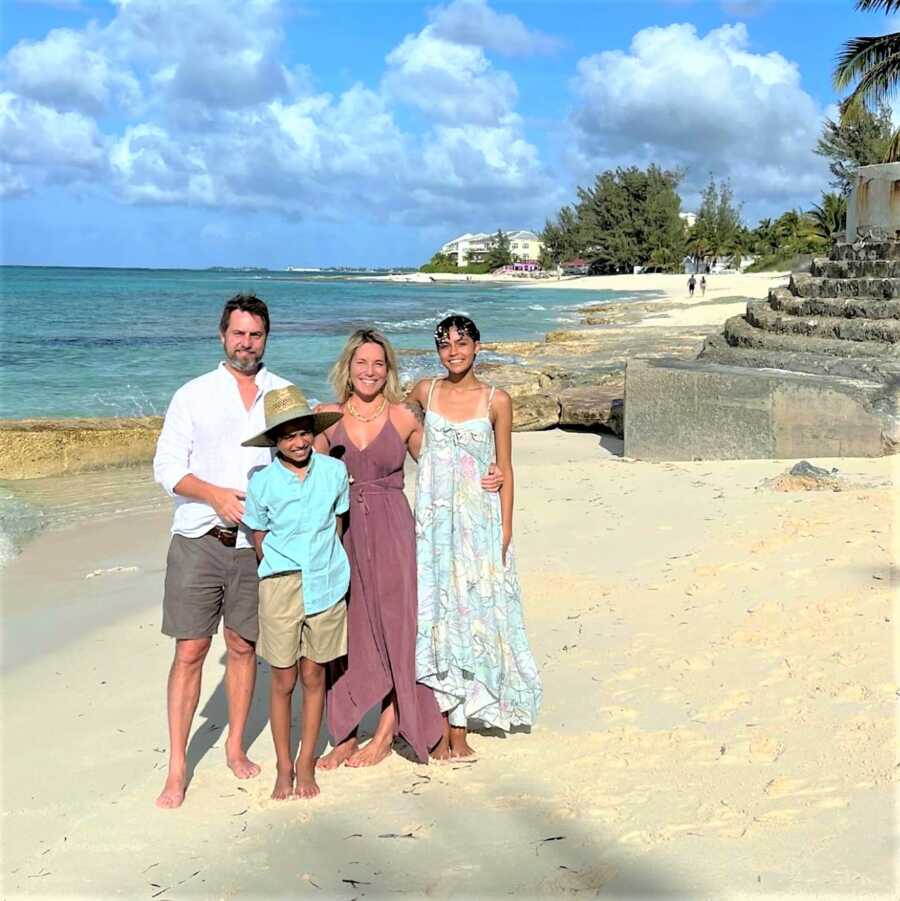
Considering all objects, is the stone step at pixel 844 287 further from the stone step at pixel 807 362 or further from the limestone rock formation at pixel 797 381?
the stone step at pixel 807 362

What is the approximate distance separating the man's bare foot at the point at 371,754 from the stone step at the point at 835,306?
7.40 m

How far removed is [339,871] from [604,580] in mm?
3060

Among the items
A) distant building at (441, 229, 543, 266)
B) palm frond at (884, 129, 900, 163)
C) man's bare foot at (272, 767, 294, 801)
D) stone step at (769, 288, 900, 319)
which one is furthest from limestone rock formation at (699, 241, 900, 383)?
distant building at (441, 229, 543, 266)

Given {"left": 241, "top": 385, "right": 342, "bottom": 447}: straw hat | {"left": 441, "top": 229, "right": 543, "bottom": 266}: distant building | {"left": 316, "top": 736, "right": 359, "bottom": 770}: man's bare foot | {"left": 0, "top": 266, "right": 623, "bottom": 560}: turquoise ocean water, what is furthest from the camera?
{"left": 441, "top": 229, "right": 543, "bottom": 266}: distant building

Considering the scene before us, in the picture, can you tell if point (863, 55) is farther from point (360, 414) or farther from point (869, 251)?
point (360, 414)

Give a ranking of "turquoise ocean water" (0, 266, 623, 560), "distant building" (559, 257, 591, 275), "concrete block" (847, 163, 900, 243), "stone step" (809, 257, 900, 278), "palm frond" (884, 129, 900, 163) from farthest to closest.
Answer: "distant building" (559, 257, 591, 275)
"palm frond" (884, 129, 900, 163)
"concrete block" (847, 163, 900, 243)
"turquoise ocean water" (0, 266, 623, 560)
"stone step" (809, 257, 900, 278)

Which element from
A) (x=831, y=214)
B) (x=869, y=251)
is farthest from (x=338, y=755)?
(x=831, y=214)

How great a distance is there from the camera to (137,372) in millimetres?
22922

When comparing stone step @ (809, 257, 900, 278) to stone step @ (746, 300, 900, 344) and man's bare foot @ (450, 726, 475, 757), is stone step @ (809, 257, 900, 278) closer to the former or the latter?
stone step @ (746, 300, 900, 344)

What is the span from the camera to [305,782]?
3.53 m

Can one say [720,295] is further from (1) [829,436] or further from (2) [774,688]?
(2) [774,688]

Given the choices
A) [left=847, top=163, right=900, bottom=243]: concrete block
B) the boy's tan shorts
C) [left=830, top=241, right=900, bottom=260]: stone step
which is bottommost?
the boy's tan shorts

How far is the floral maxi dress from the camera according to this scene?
3.77 meters

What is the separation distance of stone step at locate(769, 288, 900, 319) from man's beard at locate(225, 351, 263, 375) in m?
7.55
